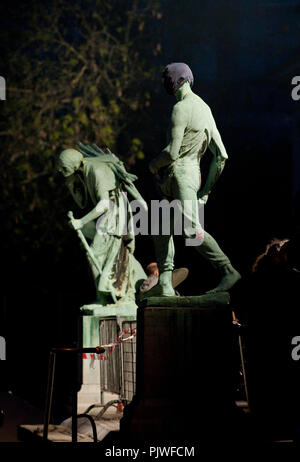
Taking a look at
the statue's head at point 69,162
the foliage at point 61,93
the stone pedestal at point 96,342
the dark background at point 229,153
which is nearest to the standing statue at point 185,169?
the stone pedestal at point 96,342

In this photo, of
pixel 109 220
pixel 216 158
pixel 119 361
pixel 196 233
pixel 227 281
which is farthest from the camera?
pixel 109 220

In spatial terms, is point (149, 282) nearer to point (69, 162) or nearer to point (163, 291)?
point (69, 162)

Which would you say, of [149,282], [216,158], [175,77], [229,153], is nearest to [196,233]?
[216,158]

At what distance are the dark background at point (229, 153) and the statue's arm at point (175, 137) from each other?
11736mm

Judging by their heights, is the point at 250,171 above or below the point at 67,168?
above

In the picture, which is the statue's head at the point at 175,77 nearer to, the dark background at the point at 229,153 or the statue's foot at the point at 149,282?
the statue's foot at the point at 149,282

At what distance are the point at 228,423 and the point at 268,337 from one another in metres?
0.71

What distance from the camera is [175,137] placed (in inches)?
301

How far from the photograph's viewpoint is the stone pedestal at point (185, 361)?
24.0 ft

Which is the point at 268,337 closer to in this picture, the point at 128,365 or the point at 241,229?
the point at 128,365

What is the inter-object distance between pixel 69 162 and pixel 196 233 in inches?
179

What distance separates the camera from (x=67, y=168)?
11828 millimetres

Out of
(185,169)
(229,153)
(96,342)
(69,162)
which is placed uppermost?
(229,153)
